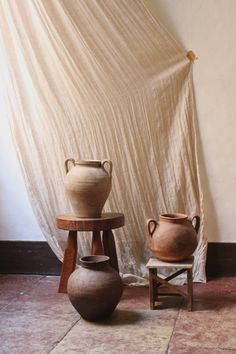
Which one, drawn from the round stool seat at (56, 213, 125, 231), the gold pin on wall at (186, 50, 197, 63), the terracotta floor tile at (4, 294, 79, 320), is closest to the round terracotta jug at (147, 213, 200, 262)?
the round stool seat at (56, 213, 125, 231)

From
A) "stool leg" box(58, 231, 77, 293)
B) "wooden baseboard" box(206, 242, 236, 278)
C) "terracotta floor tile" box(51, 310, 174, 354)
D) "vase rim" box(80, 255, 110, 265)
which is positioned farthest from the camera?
"wooden baseboard" box(206, 242, 236, 278)

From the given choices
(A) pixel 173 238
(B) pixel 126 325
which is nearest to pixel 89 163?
(A) pixel 173 238

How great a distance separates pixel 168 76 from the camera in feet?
10.2

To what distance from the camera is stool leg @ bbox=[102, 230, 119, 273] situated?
2938mm

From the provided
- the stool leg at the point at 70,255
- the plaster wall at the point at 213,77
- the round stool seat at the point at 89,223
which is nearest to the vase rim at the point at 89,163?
the round stool seat at the point at 89,223

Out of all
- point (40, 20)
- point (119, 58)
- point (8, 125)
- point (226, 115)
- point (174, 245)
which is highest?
point (40, 20)

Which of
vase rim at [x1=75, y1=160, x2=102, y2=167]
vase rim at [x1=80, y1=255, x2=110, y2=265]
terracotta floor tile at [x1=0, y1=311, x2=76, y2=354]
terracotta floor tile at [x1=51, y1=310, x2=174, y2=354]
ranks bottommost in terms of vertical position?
terracotta floor tile at [x1=51, y1=310, x2=174, y2=354]

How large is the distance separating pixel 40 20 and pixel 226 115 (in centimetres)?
125

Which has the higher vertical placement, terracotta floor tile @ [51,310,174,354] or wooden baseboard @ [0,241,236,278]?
wooden baseboard @ [0,241,236,278]

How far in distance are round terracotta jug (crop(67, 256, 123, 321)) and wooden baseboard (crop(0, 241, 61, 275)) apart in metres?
0.90

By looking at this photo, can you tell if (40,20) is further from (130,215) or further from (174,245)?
(174,245)

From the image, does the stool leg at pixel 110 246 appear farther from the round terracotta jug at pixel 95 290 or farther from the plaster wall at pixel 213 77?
the plaster wall at pixel 213 77

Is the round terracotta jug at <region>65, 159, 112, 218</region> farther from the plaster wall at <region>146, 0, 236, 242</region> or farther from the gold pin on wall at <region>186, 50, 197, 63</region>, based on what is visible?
the gold pin on wall at <region>186, 50, 197, 63</region>

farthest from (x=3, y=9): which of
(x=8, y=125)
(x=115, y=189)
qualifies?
(x=115, y=189)
